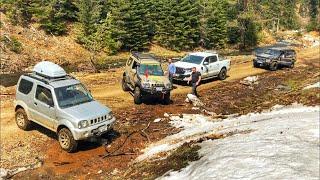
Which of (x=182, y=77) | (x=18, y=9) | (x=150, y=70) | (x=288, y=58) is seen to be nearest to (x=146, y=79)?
(x=150, y=70)

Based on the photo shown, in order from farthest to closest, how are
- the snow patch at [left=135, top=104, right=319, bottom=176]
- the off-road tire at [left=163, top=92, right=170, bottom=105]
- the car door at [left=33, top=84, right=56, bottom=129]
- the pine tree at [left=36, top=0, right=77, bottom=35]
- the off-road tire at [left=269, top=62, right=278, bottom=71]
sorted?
the pine tree at [left=36, top=0, right=77, bottom=35] < the off-road tire at [left=269, top=62, right=278, bottom=71] < the off-road tire at [left=163, top=92, right=170, bottom=105] < the car door at [left=33, top=84, right=56, bottom=129] < the snow patch at [left=135, top=104, right=319, bottom=176]

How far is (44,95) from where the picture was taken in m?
16.1

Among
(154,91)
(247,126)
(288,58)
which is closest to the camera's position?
(247,126)

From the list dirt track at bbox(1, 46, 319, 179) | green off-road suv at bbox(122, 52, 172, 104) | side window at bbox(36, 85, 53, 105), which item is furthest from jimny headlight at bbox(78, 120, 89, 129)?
green off-road suv at bbox(122, 52, 172, 104)

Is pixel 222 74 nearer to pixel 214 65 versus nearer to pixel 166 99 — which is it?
pixel 214 65

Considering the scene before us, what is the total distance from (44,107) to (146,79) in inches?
278

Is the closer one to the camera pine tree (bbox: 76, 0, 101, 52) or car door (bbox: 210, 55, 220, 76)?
car door (bbox: 210, 55, 220, 76)

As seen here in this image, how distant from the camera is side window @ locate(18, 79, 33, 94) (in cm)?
1668

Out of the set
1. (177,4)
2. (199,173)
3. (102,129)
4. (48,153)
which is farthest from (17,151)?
(177,4)

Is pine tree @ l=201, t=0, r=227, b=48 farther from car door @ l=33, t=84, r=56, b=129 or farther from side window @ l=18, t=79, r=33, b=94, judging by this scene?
car door @ l=33, t=84, r=56, b=129

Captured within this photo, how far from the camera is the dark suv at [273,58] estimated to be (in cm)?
3619

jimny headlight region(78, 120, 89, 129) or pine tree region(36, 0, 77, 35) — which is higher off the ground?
pine tree region(36, 0, 77, 35)

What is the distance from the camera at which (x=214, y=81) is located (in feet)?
101

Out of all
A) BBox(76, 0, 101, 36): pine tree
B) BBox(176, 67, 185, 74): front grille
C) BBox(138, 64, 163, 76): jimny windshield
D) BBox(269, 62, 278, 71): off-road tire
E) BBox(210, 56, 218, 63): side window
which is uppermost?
BBox(76, 0, 101, 36): pine tree
